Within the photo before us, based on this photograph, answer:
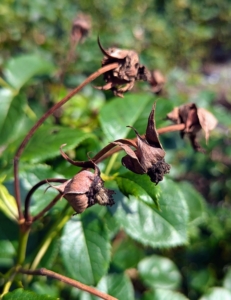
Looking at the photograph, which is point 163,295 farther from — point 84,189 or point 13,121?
point 13,121

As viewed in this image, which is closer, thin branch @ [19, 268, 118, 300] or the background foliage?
thin branch @ [19, 268, 118, 300]

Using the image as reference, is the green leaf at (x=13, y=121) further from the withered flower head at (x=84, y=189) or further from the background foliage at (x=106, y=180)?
the withered flower head at (x=84, y=189)

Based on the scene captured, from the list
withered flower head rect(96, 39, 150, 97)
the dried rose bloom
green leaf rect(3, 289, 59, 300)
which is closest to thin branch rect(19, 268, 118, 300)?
green leaf rect(3, 289, 59, 300)

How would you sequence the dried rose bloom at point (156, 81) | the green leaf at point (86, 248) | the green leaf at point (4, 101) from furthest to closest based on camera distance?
the dried rose bloom at point (156, 81) → the green leaf at point (4, 101) → the green leaf at point (86, 248)

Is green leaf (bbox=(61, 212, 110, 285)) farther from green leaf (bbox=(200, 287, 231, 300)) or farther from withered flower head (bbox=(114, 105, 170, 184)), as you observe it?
green leaf (bbox=(200, 287, 231, 300))

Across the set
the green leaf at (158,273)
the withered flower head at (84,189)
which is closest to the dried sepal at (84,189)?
the withered flower head at (84,189)

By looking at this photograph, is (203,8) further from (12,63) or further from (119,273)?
(119,273)

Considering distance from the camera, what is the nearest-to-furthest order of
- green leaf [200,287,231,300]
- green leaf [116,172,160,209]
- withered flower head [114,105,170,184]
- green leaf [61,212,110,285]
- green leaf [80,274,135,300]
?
withered flower head [114,105,170,184]
green leaf [116,172,160,209]
green leaf [61,212,110,285]
green leaf [80,274,135,300]
green leaf [200,287,231,300]

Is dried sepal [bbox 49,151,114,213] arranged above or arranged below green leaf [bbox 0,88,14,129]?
above
